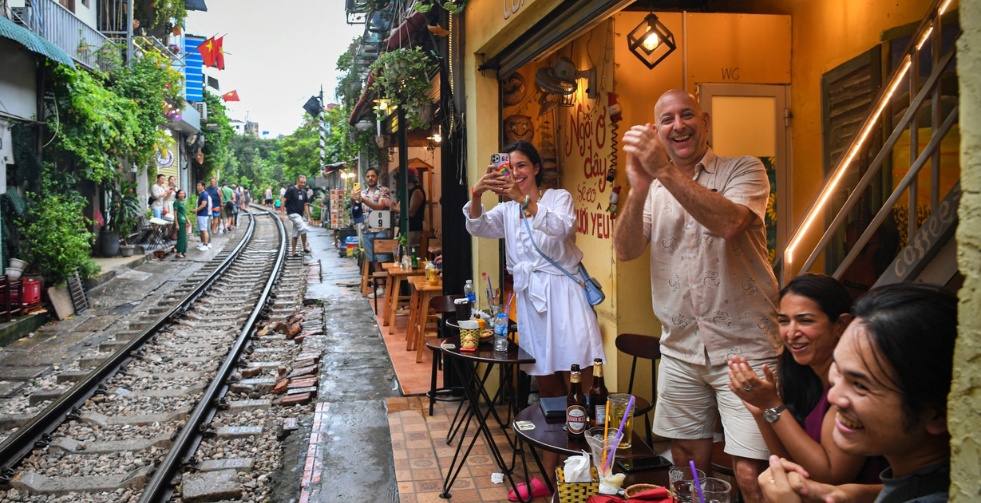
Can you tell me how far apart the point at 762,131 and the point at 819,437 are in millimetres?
3515

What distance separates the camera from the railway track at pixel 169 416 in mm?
5340

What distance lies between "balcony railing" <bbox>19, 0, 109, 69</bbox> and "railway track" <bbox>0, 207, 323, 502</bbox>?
6.35 metres

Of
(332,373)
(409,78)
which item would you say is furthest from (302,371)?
(409,78)

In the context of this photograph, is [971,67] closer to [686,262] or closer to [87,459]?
[686,262]

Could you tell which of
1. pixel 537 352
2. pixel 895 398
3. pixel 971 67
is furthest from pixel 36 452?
pixel 971 67

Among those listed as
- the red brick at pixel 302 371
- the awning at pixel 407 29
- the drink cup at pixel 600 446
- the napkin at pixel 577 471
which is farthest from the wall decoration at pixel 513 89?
the napkin at pixel 577 471

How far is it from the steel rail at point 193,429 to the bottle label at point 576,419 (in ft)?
10.3

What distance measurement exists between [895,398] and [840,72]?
401 cm

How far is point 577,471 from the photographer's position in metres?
2.59

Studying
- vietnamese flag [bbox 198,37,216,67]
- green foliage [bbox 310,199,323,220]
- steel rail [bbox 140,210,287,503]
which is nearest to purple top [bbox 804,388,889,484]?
steel rail [bbox 140,210,287,503]

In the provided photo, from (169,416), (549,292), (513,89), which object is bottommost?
(169,416)

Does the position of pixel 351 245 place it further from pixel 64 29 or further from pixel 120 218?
pixel 64 29

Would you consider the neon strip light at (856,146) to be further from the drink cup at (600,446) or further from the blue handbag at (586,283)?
the drink cup at (600,446)

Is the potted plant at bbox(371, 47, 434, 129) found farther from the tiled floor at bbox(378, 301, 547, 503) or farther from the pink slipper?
the pink slipper
